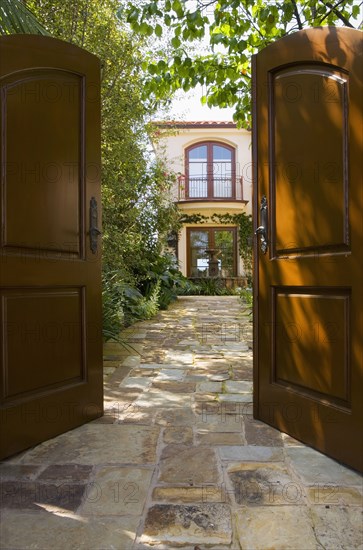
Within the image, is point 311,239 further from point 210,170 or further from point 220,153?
point 220,153

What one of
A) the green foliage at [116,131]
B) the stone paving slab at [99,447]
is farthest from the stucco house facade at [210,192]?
the stone paving slab at [99,447]

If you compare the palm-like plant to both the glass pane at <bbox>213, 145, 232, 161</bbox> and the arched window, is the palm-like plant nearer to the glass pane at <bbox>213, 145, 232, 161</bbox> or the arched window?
the arched window

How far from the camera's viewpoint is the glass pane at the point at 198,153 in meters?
17.9

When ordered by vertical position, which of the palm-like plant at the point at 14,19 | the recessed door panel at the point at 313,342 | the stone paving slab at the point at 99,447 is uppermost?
the palm-like plant at the point at 14,19

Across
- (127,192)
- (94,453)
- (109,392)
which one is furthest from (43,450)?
(127,192)

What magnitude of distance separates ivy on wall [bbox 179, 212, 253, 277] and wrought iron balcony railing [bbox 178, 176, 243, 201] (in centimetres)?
101

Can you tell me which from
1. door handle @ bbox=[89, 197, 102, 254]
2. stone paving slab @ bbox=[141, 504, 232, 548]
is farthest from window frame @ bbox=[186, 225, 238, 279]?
stone paving slab @ bbox=[141, 504, 232, 548]

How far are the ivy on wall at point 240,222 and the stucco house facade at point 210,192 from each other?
0.04 meters

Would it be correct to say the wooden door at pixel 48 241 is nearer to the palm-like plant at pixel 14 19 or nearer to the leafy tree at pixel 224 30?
the palm-like plant at pixel 14 19

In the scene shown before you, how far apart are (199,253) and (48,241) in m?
15.1

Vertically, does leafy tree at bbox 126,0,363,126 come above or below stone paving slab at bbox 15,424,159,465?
above

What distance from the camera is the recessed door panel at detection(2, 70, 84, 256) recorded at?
217 cm

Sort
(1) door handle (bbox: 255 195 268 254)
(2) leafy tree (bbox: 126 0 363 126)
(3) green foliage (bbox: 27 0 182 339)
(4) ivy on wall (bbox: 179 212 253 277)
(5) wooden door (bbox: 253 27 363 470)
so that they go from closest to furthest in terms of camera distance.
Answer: (5) wooden door (bbox: 253 27 363 470) < (1) door handle (bbox: 255 195 268 254) < (2) leafy tree (bbox: 126 0 363 126) < (3) green foliage (bbox: 27 0 182 339) < (4) ivy on wall (bbox: 179 212 253 277)

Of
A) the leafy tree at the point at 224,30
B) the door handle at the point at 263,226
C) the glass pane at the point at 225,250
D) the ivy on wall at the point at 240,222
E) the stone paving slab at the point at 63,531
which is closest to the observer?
the stone paving slab at the point at 63,531
